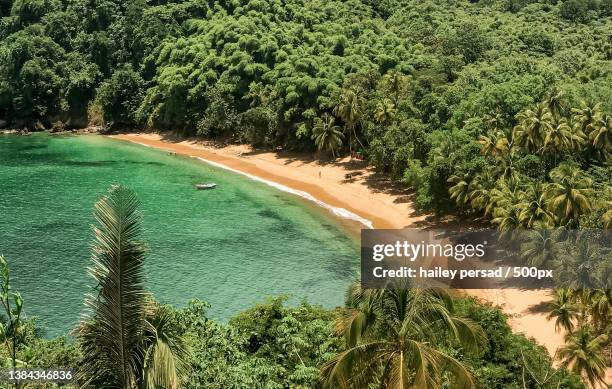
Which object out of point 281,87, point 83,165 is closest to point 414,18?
point 281,87

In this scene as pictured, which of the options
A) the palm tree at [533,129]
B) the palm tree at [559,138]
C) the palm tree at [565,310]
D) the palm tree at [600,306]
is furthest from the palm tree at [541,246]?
the palm tree at [533,129]

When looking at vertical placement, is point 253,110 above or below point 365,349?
above

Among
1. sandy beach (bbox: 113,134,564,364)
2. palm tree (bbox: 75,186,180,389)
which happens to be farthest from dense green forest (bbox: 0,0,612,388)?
palm tree (bbox: 75,186,180,389)

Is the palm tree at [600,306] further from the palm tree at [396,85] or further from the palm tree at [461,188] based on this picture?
the palm tree at [396,85]

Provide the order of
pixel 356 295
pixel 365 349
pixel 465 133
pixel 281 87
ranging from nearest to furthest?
pixel 365 349 → pixel 356 295 → pixel 465 133 → pixel 281 87

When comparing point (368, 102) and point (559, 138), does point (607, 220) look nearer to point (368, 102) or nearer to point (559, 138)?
point (559, 138)

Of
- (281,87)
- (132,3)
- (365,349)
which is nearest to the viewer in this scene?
(365,349)

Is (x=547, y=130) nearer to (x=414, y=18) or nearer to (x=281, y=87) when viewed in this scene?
(x=281, y=87)
